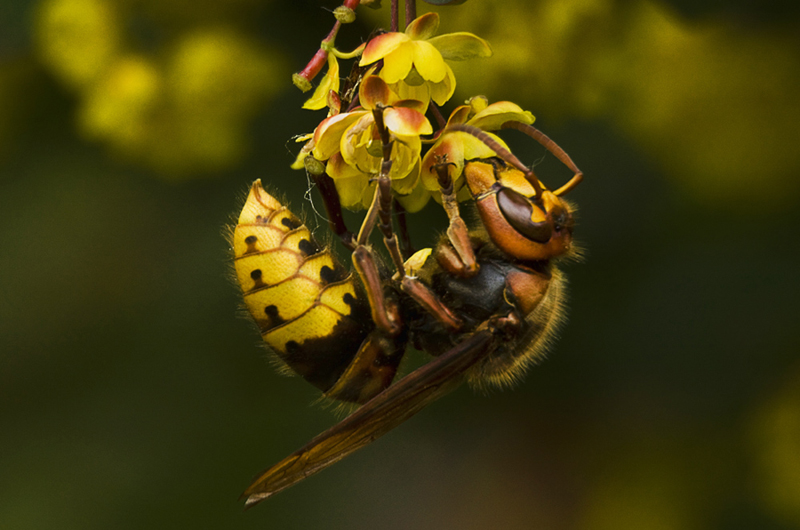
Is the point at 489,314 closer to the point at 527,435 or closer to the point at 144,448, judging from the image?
the point at 527,435

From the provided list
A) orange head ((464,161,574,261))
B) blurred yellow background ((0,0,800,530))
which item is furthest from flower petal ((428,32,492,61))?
blurred yellow background ((0,0,800,530))

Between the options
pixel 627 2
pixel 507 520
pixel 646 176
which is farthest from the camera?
pixel 507 520

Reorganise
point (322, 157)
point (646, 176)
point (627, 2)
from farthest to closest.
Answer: point (646, 176) → point (627, 2) → point (322, 157)

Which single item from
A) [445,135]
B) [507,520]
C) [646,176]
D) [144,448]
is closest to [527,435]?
[507,520]

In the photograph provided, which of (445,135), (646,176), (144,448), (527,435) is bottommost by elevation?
(527,435)

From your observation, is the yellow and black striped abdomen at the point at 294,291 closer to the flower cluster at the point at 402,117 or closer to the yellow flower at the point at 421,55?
the flower cluster at the point at 402,117

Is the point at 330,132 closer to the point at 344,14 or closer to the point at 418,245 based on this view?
the point at 344,14
